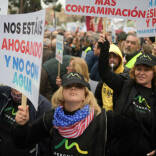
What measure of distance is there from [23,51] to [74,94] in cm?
57

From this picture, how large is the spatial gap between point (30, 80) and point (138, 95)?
3.81ft

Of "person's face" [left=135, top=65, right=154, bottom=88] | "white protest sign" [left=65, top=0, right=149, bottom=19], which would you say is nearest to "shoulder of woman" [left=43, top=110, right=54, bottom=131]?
"person's face" [left=135, top=65, right=154, bottom=88]

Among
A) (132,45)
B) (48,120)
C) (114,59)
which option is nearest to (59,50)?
(114,59)

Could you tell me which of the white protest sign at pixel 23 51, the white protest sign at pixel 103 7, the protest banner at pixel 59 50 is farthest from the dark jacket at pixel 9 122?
the protest banner at pixel 59 50

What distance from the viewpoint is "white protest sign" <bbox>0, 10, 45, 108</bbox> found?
2.10 metres

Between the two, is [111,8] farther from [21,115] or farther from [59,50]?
[21,115]

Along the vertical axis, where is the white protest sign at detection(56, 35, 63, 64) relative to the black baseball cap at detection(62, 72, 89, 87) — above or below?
above

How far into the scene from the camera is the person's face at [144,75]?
9.31 ft

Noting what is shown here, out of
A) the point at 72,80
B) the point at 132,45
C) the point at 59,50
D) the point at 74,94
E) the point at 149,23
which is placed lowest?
the point at 74,94

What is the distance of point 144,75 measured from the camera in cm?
284

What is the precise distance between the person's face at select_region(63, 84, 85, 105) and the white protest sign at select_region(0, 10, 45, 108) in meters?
0.35

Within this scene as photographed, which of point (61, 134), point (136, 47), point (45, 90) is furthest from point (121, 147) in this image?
point (136, 47)

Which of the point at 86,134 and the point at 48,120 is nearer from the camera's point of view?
the point at 86,134

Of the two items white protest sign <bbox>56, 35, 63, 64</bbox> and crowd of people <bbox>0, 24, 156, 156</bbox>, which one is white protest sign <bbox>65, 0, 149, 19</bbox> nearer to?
crowd of people <bbox>0, 24, 156, 156</bbox>
